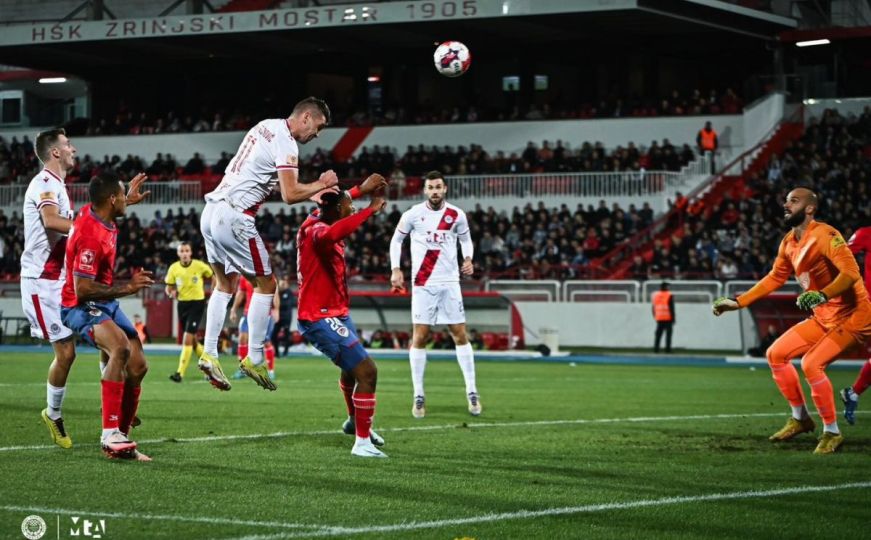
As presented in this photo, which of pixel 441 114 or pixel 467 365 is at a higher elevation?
pixel 441 114

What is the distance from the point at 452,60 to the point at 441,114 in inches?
1163

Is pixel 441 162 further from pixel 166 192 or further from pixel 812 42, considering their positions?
pixel 812 42

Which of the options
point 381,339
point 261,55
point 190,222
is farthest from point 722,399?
point 261,55

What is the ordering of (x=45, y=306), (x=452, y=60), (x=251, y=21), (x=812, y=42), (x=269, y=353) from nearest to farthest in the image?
(x=45, y=306)
(x=452, y=60)
(x=269, y=353)
(x=812, y=42)
(x=251, y=21)

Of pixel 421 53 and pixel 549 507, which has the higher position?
pixel 421 53

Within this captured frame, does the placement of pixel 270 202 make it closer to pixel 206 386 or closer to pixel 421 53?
pixel 421 53

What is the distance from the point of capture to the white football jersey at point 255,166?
1104cm

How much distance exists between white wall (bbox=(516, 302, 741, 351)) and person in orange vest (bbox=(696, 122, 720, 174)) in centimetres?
992

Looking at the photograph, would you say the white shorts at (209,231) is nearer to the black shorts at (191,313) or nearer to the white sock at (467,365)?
the white sock at (467,365)

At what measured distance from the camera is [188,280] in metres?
23.2

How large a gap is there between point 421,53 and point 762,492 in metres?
45.4

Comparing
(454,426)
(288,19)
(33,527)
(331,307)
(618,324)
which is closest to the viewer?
(33,527)

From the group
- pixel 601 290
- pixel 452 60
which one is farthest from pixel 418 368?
pixel 601 290

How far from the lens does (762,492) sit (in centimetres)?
907
